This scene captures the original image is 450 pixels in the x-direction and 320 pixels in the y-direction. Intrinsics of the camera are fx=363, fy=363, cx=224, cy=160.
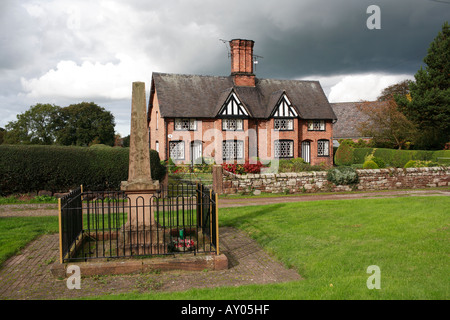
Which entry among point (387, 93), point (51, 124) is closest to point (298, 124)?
point (387, 93)

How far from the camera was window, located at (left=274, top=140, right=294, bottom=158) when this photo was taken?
33.8 m

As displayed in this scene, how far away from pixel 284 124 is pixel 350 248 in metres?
27.3

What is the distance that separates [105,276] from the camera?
647cm

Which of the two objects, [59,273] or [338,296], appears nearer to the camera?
[338,296]

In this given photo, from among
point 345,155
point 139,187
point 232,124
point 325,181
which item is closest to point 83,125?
point 232,124

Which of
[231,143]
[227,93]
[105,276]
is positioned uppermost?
[227,93]

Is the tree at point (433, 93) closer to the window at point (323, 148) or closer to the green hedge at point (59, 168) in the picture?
the window at point (323, 148)

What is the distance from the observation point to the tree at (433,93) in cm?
3022

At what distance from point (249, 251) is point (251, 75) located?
28.8 m

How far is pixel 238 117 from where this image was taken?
106 feet

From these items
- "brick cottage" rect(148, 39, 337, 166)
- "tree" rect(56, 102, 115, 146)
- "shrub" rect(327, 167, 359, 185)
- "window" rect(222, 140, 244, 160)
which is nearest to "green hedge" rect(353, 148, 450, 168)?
"brick cottage" rect(148, 39, 337, 166)

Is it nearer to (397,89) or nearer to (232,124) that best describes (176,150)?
(232,124)

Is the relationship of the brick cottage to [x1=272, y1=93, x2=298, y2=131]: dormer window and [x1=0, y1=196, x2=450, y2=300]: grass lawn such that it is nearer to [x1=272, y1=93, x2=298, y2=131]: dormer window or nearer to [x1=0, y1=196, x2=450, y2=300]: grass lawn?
[x1=272, y1=93, x2=298, y2=131]: dormer window
